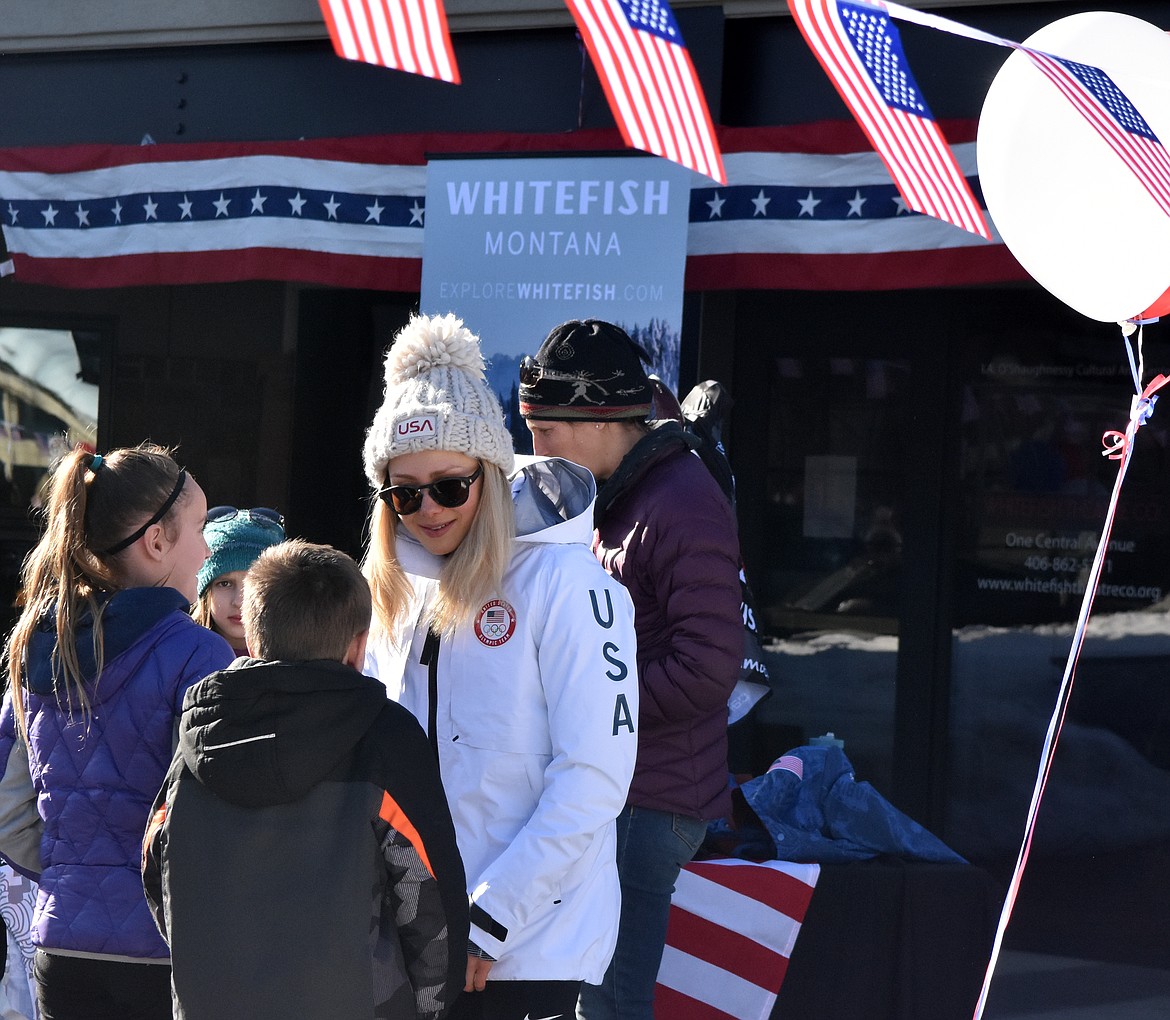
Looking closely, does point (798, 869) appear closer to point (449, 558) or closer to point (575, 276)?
point (449, 558)

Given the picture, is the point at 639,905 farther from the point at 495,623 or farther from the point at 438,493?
the point at 438,493

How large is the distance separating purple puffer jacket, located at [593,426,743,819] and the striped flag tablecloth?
2.25ft

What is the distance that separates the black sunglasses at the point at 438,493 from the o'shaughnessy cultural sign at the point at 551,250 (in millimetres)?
2713

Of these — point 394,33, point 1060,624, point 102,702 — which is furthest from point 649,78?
point 1060,624

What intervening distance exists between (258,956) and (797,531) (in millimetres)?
4427

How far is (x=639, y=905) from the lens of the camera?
10.3 ft

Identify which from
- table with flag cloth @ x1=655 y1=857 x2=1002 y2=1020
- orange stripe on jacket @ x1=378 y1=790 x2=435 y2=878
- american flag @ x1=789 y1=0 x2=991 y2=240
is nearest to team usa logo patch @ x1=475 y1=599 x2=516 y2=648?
orange stripe on jacket @ x1=378 y1=790 x2=435 y2=878

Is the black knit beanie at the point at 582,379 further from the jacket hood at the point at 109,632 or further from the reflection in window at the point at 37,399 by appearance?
the reflection in window at the point at 37,399

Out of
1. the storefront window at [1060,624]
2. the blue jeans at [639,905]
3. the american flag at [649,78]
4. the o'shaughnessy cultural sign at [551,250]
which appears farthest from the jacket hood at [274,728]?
the storefront window at [1060,624]

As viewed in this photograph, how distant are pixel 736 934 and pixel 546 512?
1.72m

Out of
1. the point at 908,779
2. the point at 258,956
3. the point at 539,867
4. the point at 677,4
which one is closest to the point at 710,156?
the point at 539,867

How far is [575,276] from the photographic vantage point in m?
5.36

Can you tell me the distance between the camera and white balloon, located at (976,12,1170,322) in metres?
3.17

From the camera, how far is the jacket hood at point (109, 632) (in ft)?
8.11
